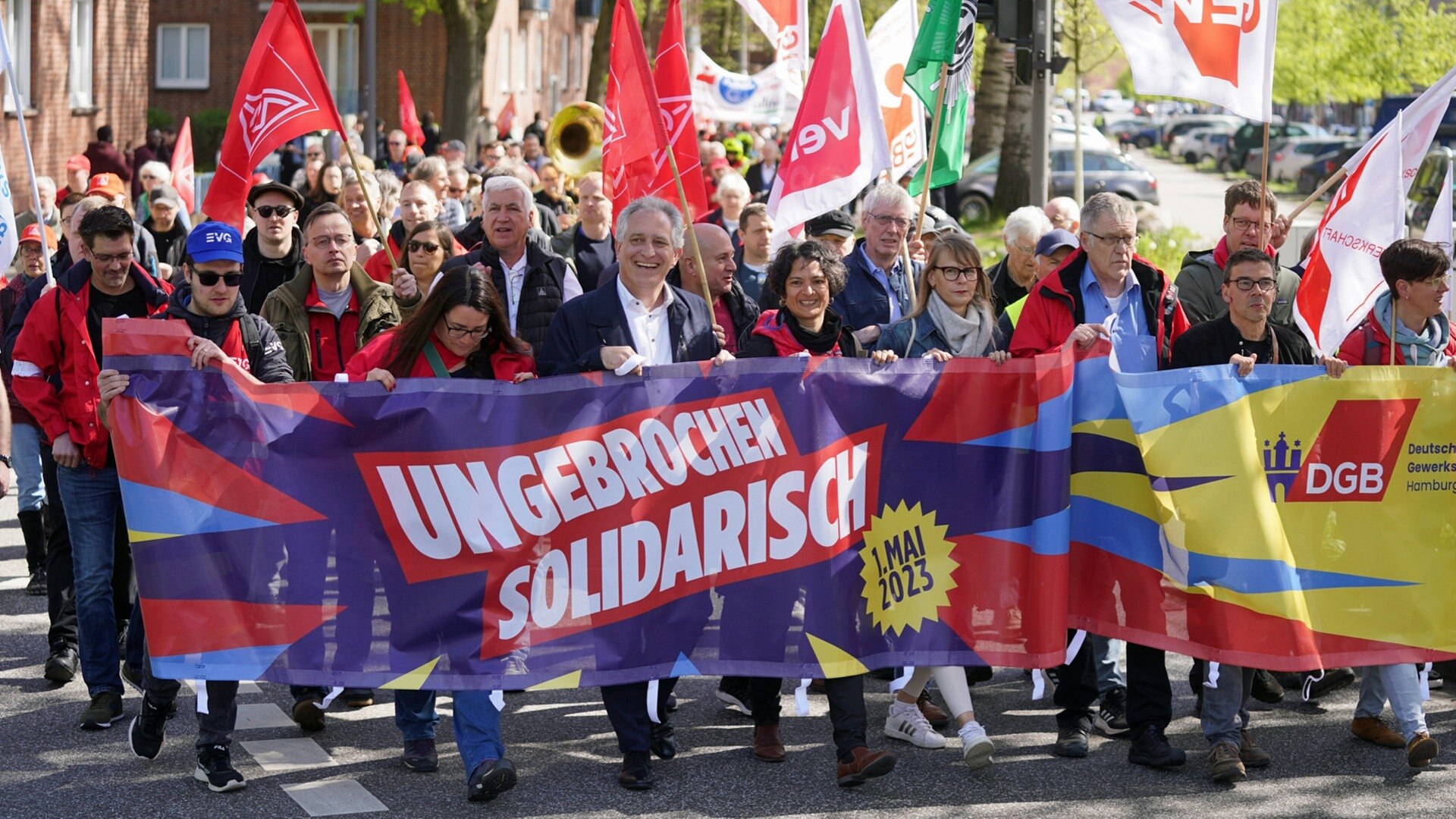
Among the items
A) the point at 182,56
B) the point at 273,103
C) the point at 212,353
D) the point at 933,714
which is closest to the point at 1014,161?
the point at 273,103

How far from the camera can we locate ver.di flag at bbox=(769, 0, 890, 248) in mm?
7570

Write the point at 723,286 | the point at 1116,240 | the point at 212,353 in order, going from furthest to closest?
the point at 723,286 < the point at 1116,240 < the point at 212,353

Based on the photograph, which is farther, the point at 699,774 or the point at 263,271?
the point at 263,271

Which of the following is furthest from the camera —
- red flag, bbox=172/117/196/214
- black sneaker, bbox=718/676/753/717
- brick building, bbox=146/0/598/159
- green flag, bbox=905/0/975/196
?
brick building, bbox=146/0/598/159

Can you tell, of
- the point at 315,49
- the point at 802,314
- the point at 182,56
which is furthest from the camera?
the point at 315,49

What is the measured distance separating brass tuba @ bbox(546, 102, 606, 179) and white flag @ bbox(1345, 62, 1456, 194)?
11011mm

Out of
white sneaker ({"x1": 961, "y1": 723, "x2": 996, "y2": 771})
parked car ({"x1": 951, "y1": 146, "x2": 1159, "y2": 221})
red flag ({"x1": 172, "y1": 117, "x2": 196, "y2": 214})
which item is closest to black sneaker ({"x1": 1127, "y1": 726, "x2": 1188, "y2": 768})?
white sneaker ({"x1": 961, "y1": 723, "x2": 996, "y2": 771})

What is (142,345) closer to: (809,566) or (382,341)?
(382,341)

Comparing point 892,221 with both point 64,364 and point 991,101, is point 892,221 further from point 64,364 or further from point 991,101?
point 991,101

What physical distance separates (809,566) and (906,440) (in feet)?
1.83

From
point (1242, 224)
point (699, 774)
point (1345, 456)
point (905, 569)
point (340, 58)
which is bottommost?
point (699, 774)

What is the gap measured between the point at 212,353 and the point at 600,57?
29.7m

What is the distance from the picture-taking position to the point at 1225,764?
20.3 feet

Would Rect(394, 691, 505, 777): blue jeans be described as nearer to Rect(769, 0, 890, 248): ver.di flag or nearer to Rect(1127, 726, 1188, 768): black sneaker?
Rect(1127, 726, 1188, 768): black sneaker
